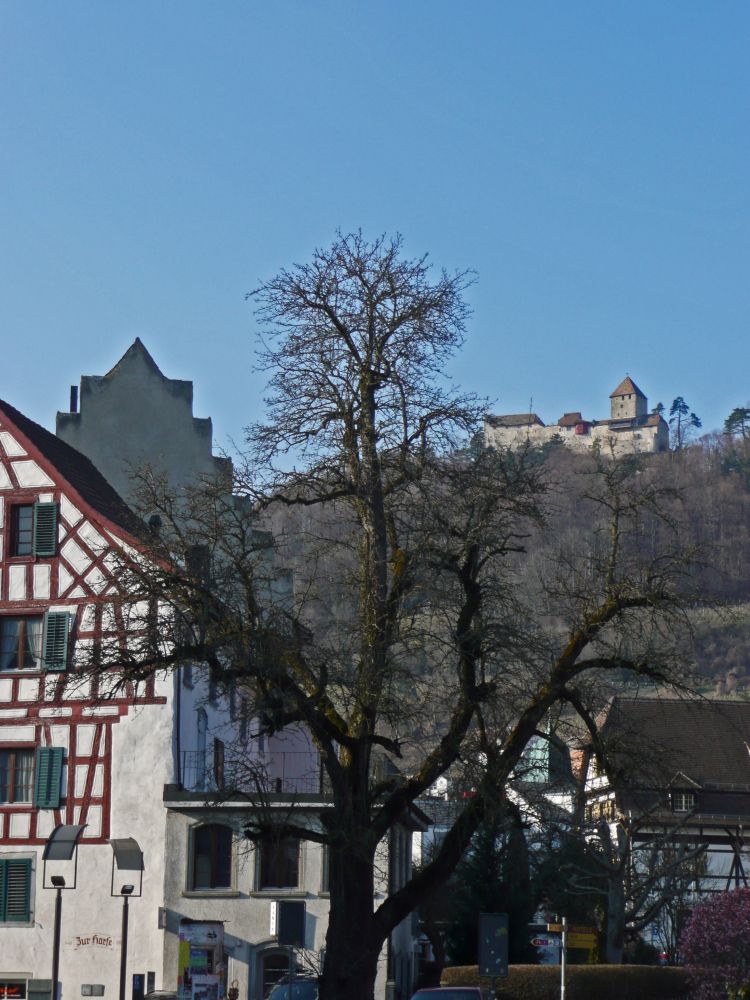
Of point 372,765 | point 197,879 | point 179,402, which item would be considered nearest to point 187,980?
point 372,765

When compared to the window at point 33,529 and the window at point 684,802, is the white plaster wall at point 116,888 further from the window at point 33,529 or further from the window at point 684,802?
the window at point 684,802

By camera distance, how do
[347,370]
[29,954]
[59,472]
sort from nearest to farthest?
[347,370], [29,954], [59,472]

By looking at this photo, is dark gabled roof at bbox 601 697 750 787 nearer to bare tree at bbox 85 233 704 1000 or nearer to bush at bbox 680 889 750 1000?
bush at bbox 680 889 750 1000

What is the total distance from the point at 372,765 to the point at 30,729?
14369mm

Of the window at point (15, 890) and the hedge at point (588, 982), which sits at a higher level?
the window at point (15, 890)

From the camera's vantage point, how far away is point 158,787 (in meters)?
38.3

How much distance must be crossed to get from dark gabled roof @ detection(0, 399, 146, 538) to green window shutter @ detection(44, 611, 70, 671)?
108 inches

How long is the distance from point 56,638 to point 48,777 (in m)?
3.44

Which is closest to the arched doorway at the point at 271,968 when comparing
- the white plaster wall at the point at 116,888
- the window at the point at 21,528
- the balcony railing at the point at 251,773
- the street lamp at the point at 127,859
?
the white plaster wall at the point at 116,888

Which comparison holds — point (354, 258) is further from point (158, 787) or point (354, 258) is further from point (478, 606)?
point (158, 787)

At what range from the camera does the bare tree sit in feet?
72.3

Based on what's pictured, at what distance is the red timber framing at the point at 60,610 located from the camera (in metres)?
38.4

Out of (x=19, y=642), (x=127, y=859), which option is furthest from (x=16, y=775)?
(x=127, y=859)

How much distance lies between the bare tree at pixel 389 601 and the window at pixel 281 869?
14.7 m
